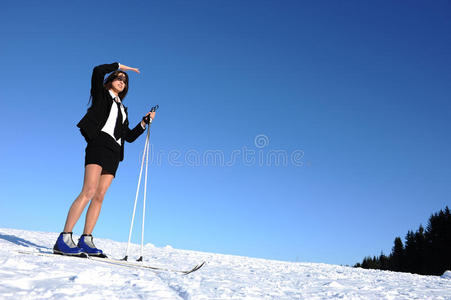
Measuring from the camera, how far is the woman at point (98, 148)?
3.97 metres

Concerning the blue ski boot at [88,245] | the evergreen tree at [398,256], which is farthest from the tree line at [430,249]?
the blue ski boot at [88,245]

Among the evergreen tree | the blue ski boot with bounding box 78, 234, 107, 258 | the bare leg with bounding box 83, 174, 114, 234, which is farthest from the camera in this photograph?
the evergreen tree

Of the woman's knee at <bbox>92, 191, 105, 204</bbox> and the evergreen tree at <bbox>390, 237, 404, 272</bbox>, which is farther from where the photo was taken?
the evergreen tree at <bbox>390, 237, 404, 272</bbox>

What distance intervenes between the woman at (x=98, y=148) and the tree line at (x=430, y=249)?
32568 millimetres

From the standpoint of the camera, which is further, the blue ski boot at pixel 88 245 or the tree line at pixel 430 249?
the tree line at pixel 430 249

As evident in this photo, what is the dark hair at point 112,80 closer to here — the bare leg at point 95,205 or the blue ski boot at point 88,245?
the bare leg at point 95,205

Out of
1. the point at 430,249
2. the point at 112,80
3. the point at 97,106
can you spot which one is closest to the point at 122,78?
the point at 112,80

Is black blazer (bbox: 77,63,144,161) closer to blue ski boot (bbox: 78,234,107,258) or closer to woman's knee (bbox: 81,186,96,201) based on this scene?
woman's knee (bbox: 81,186,96,201)

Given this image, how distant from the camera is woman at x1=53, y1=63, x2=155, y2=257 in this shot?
13.0 ft

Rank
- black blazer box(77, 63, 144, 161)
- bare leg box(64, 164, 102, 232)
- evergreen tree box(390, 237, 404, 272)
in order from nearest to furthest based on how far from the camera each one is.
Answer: bare leg box(64, 164, 102, 232) < black blazer box(77, 63, 144, 161) < evergreen tree box(390, 237, 404, 272)

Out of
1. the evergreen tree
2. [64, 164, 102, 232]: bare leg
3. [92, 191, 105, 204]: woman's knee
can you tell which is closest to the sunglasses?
[64, 164, 102, 232]: bare leg

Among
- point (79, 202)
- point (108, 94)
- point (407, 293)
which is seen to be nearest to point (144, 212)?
point (79, 202)

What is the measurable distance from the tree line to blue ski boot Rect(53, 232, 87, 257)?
32.9 metres

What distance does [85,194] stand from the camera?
13.2 ft
